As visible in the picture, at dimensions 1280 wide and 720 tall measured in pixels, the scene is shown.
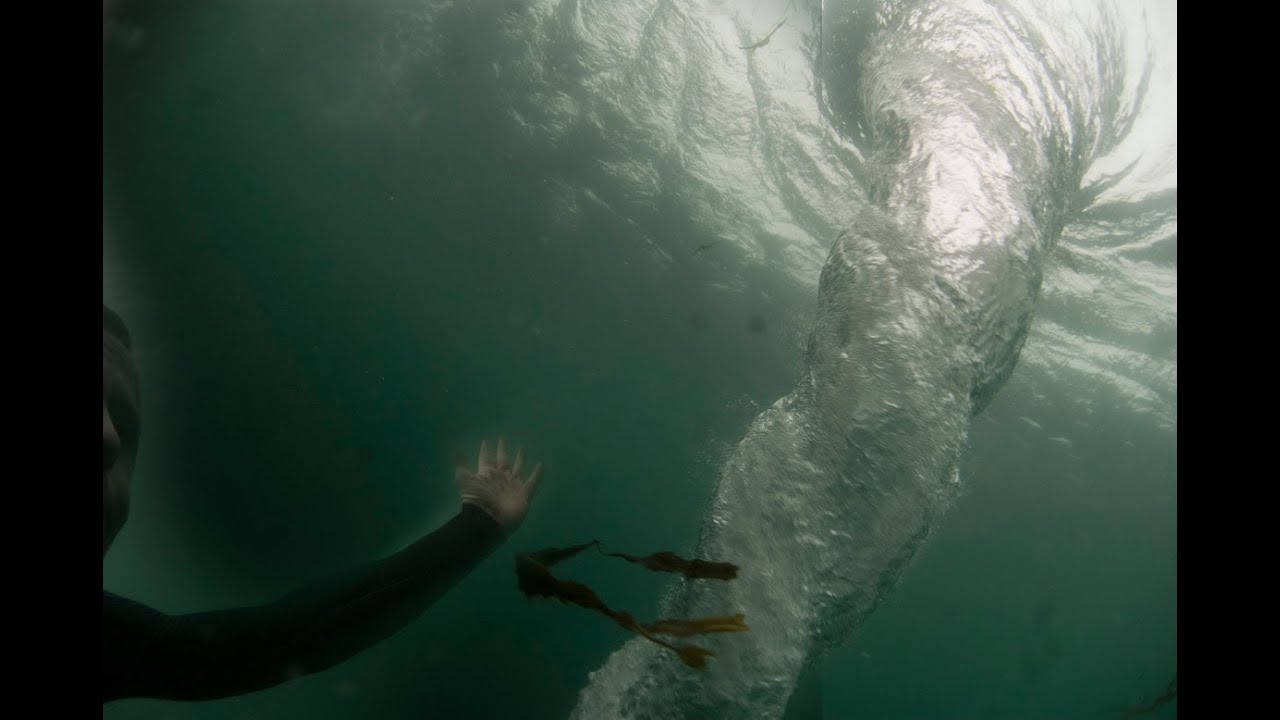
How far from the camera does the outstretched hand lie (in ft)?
9.72

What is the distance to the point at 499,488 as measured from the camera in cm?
313

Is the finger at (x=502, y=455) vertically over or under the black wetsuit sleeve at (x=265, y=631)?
over

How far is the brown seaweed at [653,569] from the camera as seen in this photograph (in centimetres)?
219

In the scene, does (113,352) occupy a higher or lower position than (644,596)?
higher

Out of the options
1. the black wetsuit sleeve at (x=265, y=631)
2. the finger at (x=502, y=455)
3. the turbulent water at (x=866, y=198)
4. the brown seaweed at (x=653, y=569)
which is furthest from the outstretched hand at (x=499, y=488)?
the turbulent water at (x=866, y=198)

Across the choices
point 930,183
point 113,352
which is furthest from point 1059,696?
point 113,352

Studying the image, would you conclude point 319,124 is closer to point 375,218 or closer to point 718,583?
point 375,218

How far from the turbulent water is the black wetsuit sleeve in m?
1.64

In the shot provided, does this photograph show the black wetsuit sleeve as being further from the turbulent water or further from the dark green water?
the dark green water

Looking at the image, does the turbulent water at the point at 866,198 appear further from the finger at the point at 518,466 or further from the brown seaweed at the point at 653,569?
the finger at the point at 518,466

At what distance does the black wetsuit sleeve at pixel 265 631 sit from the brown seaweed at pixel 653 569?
0.47 m

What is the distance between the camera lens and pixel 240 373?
1452cm

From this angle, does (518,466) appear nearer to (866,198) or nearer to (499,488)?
(499,488)
